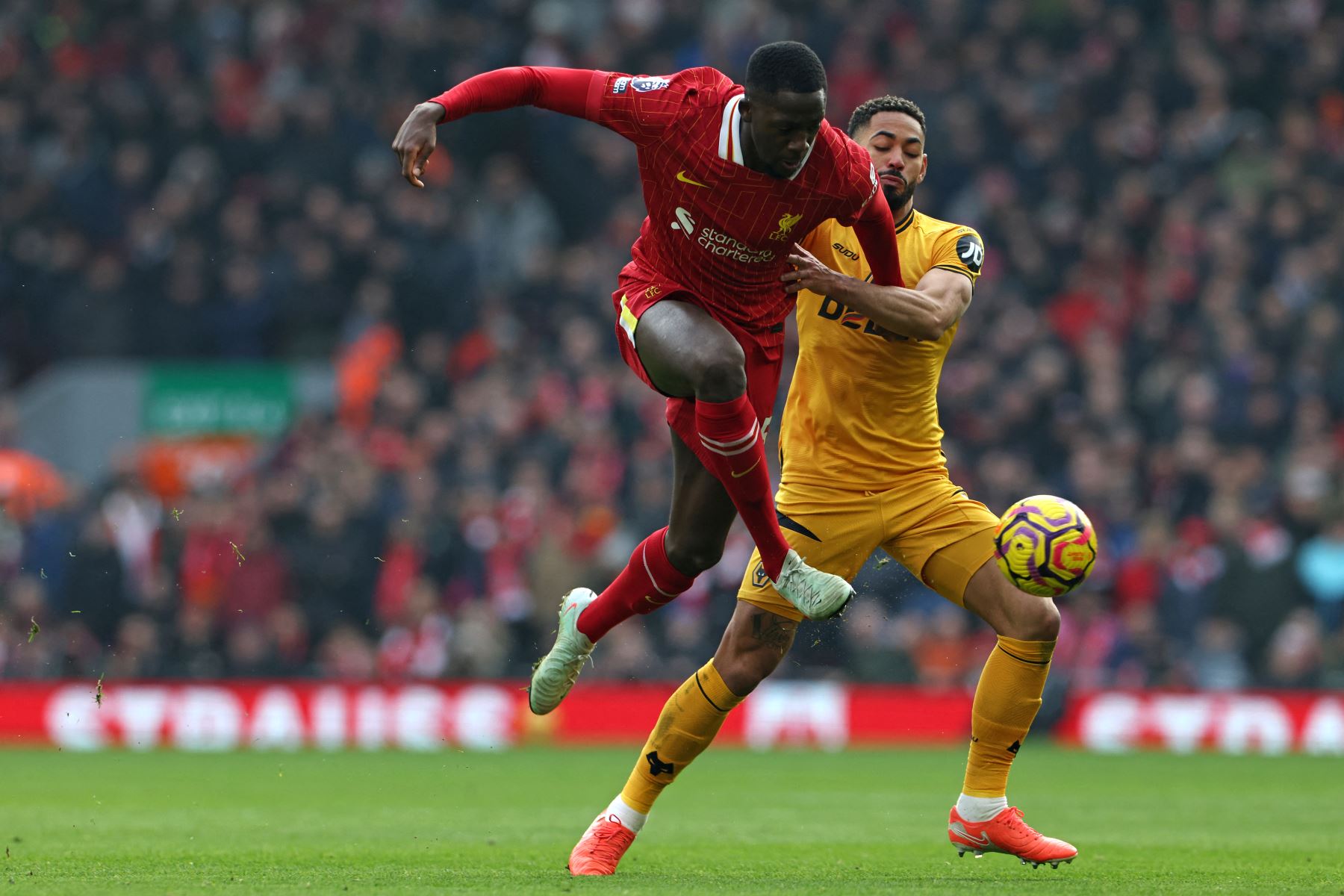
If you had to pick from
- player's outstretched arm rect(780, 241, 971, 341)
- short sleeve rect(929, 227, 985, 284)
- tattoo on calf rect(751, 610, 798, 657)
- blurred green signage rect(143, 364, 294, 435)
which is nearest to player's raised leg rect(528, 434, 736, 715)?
tattoo on calf rect(751, 610, 798, 657)

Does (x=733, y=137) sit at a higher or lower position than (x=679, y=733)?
higher

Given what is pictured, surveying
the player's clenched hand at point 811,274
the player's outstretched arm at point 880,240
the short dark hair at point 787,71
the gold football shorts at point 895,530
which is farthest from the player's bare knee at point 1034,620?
the short dark hair at point 787,71

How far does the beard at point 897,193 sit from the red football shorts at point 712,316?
2.40 feet

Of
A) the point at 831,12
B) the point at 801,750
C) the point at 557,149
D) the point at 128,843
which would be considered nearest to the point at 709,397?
the point at 128,843

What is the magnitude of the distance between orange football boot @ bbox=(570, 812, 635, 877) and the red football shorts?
146cm

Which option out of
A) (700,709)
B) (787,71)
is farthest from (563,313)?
(787,71)

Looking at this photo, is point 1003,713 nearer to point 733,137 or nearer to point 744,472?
point 744,472

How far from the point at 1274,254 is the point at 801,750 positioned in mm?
6098

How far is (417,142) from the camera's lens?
643 cm

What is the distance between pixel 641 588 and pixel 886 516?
97cm

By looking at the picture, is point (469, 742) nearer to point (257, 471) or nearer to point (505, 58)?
point (257, 471)

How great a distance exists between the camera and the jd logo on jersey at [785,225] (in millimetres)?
6777

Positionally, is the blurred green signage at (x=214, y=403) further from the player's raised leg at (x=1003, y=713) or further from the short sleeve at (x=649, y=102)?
the short sleeve at (x=649, y=102)

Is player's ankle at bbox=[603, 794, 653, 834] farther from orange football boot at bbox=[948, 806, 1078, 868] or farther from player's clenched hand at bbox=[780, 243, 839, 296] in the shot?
player's clenched hand at bbox=[780, 243, 839, 296]
